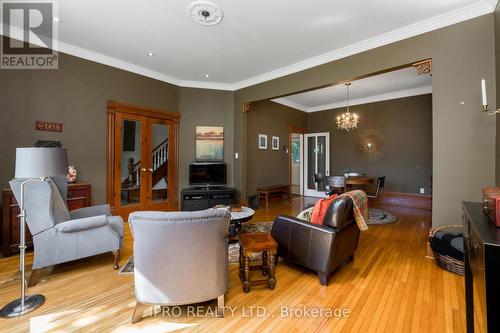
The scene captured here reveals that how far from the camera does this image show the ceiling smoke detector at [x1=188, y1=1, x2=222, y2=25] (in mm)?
2580

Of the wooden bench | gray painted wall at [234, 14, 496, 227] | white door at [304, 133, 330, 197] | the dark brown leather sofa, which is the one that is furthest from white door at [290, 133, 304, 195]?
the dark brown leather sofa

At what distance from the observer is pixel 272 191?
19.0 feet

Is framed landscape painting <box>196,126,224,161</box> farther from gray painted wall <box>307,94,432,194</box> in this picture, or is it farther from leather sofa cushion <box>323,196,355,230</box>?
gray painted wall <box>307,94,432,194</box>

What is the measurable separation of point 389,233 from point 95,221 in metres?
4.11

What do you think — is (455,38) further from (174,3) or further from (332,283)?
(174,3)

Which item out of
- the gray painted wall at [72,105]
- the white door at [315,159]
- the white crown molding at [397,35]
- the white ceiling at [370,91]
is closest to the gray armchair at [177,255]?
the gray painted wall at [72,105]

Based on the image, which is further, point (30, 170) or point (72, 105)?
point (72, 105)

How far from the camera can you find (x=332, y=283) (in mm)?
2172

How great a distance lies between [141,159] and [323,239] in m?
3.81

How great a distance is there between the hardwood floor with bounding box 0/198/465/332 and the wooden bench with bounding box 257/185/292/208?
3.00 m

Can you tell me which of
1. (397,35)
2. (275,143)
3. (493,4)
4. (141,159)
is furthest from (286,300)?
(275,143)

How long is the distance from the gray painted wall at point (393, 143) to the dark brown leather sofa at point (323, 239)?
438 cm

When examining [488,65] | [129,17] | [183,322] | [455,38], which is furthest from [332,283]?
[129,17]

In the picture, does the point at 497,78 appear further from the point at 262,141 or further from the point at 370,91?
the point at 262,141
